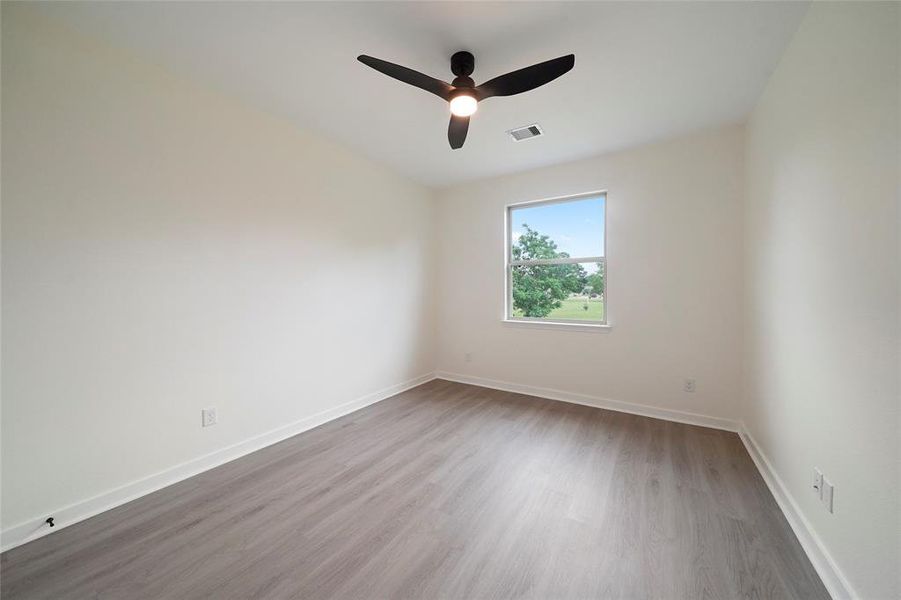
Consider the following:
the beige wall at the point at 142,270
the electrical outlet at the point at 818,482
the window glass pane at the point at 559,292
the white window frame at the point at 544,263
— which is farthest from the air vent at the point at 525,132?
the electrical outlet at the point at 818,482

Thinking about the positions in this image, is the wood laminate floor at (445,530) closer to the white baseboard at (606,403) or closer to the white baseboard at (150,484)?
the white baseboard at (150,484)

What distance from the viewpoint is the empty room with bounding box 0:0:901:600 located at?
1333 millimetres

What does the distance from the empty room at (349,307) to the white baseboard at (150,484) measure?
1 cm

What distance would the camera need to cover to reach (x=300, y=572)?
1407 mm

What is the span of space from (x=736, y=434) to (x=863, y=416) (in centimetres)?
190

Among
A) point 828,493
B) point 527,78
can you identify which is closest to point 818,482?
point 828,493

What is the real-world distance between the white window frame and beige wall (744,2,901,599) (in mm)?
1364

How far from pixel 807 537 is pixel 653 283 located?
80.7 inches

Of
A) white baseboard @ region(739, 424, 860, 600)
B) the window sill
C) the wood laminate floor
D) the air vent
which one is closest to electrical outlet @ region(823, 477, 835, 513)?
white baseboard @ region(739, 424, 860, 600)

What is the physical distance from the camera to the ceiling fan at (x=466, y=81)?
1.61m

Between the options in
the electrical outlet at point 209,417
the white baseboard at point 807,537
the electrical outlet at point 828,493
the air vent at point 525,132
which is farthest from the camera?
the air vent at point 525,132

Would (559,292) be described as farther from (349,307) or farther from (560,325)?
(349,307)

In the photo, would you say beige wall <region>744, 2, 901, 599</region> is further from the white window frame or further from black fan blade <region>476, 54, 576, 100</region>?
the white window frame

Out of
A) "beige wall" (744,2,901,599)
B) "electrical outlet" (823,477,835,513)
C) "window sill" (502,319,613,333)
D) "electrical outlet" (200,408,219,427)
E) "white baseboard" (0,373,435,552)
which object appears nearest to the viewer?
"beige wall" (744,2,901,599)
